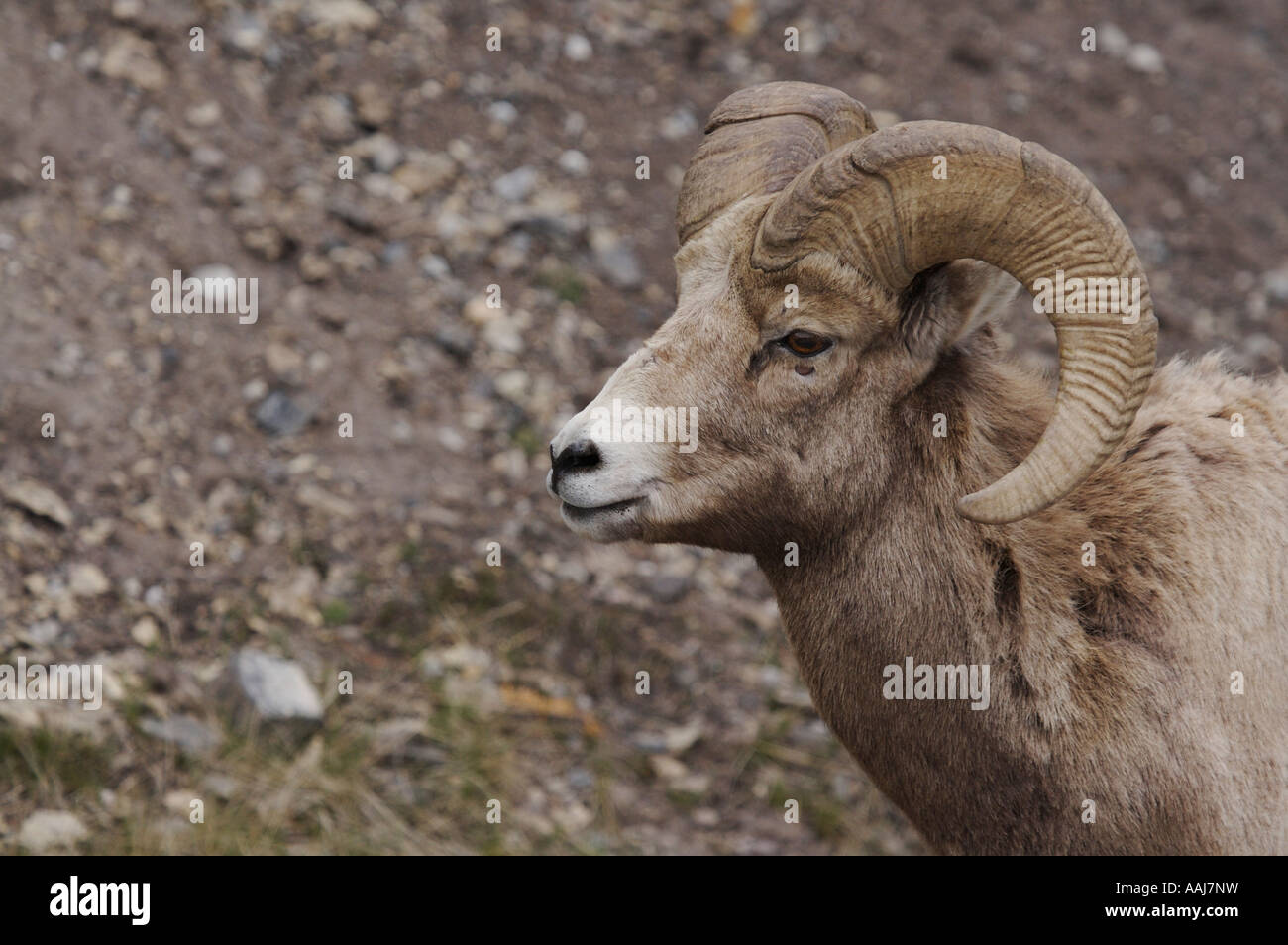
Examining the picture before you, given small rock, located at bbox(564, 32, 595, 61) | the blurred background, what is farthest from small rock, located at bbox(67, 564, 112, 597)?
small rock, located at bbox(564, 32, 595, 61)

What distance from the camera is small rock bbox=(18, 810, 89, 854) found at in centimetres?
571

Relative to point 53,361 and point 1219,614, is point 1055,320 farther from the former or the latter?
point 53,361

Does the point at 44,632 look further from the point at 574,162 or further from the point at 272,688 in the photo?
the point at 574,162

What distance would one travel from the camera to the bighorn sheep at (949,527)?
162 inches

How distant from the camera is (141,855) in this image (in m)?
5.67

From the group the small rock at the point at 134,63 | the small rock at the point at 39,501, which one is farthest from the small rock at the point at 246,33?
the small rock at the point at 39,501

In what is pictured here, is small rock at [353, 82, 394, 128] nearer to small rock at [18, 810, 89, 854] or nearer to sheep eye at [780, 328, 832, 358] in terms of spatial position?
small rock at [18, 810, 89, 854]

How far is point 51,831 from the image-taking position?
577 cm

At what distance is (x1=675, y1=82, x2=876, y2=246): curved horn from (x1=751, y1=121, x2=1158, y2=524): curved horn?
509 mm

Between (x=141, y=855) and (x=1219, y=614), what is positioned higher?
(x=1219, y=614)

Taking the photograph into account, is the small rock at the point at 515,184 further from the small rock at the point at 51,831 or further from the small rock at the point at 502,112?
the small rock at the point at 51,831

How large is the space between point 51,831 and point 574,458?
329cm

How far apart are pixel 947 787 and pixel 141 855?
3.43m
